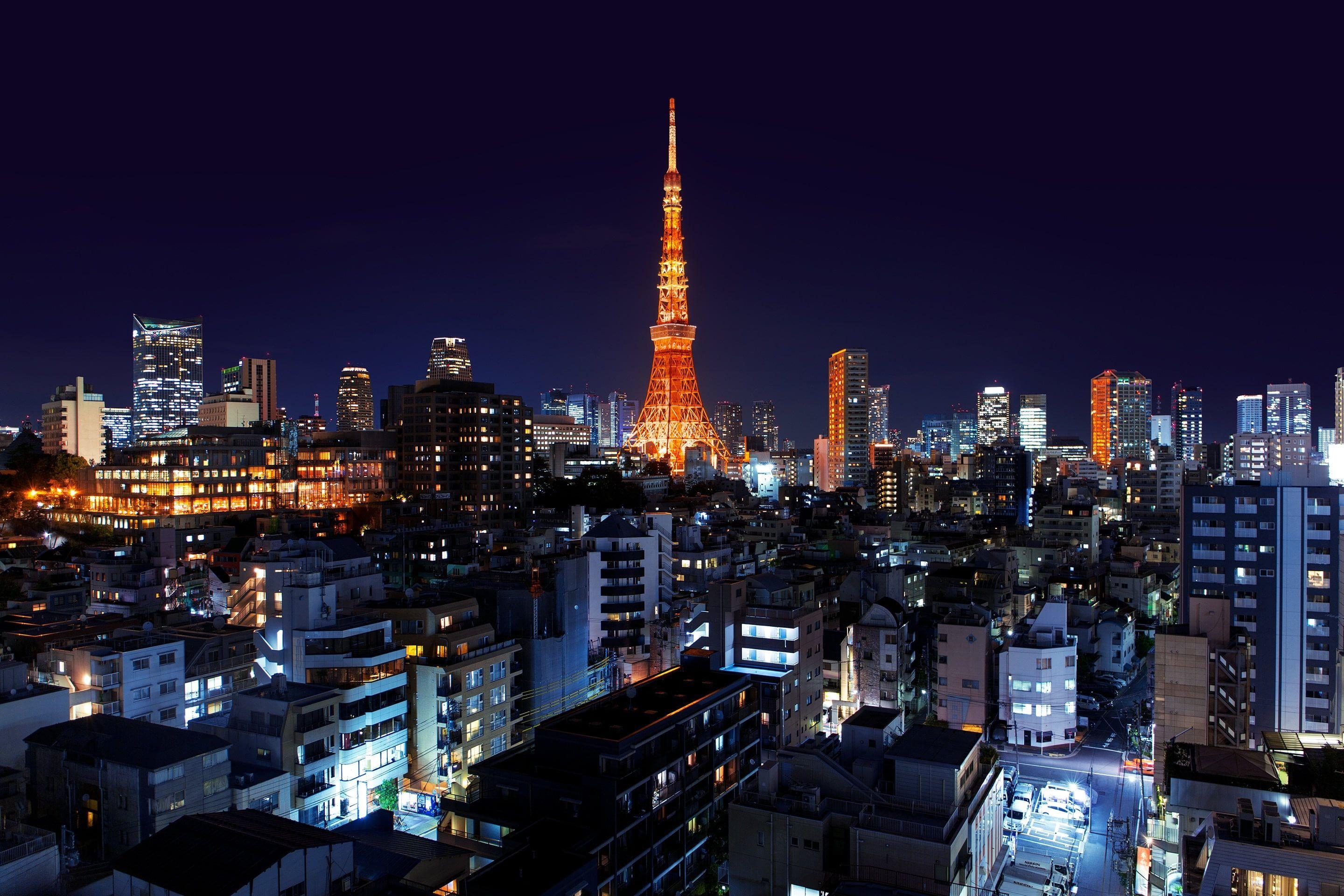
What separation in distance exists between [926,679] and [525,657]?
34.4 ft

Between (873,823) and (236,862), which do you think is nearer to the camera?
(236,862)

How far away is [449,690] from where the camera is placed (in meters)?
15.4

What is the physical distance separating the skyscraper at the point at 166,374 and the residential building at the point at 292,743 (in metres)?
92.2

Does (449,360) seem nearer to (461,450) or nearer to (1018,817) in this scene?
(461,450)

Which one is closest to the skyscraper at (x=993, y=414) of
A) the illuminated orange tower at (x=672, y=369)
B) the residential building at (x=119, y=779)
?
the illuminated orange tower at (x=672, y=369)

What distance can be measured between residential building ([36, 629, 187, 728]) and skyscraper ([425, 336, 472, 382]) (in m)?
89.2

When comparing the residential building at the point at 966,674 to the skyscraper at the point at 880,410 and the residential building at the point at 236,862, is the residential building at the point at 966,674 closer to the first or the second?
the residential building at the point at 236,862

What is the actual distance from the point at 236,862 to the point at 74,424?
59.7m

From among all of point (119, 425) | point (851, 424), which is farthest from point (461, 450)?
point (119, 425)

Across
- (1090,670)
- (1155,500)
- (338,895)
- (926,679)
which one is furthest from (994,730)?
(1155,500)

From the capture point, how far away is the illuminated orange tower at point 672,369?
66.1 m

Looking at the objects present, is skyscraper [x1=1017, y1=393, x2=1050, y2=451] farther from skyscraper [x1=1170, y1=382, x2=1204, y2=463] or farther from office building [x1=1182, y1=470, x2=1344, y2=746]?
office building [x1=1182, y1=470, x2=1344, y2=746]

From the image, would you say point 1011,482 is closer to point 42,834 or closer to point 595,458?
point 595,458

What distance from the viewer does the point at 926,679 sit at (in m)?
21.9
